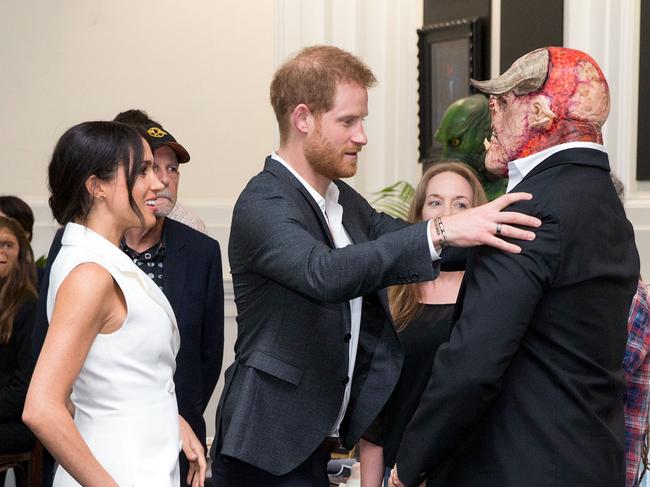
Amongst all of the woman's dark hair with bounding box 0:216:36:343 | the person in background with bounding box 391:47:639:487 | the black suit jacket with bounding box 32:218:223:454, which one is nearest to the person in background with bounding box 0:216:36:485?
the woman's dark hair with bounding box 0:216:36:343

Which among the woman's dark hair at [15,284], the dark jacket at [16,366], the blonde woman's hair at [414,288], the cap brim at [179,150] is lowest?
the dark jacket at [16,366]

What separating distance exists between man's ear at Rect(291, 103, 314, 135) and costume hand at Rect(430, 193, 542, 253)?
1.93ft

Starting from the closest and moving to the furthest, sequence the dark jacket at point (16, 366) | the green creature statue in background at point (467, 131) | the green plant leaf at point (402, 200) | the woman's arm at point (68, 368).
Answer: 1. the woman's arm at point (68, 368)
2. the dark jacket at point (16, 366)
3. the green creature statue in background at point (467, 131)
4. the green plant leaf at point (402, 200)

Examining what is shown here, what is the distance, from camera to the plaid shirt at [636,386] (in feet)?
8.93

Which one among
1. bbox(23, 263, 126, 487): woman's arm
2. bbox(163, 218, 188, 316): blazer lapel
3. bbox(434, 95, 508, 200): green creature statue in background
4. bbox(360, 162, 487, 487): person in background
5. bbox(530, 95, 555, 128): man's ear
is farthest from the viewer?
bbox(434, 95, 508, 200): green creature statue in background

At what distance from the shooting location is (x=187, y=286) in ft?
11.0

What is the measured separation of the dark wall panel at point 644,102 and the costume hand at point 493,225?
2.56m

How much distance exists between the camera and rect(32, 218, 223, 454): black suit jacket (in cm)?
332

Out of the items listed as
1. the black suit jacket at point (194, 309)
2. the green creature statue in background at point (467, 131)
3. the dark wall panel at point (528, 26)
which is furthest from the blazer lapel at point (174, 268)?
the dark wall panel at point (528, 26)

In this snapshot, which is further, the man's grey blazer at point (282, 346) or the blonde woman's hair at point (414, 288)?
the blonde woman's hair at point (414, 288)

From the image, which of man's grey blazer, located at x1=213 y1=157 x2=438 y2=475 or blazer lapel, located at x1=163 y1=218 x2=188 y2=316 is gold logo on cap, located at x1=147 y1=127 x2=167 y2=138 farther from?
man's grey blazer, located at x1=213 y1=157 x2=438 y2=475

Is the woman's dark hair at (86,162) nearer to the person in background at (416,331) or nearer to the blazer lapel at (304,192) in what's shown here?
the blazer lapel at (304,192)

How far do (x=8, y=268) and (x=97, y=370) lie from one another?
8.29ft

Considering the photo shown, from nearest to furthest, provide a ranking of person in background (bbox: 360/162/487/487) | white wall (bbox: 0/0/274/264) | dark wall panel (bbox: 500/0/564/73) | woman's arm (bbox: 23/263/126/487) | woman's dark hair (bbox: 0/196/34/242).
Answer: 1. woman's arm (bbox: 23/263/126/487)
2. person in background (bbox: 360/162/487/487)
3. dark wall panel (bbox: 500/0/564/73)
4. woman's dark hair (bbox: 0/196/34/242)
5. white wall (bbox: 0/0/274/264)
